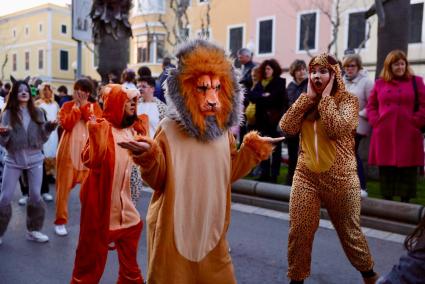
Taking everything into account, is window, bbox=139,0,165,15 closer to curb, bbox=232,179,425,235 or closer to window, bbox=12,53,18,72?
window, bbox=12,53,18,72

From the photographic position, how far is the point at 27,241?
5398mm

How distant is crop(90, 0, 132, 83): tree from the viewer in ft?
32.3

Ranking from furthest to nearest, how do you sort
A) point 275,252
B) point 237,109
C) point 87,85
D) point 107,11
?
point 107,11 → point 87,85 → point 275,252 → point 237,109

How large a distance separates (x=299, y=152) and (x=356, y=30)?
2173 centimetres

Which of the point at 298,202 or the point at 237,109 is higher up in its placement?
the point at 237,109

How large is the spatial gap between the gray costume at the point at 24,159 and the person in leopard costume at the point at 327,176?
2.94 meters

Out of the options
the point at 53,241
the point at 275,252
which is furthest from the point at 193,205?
the point at 53,241

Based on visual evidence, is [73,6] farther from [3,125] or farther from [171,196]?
[171,196]

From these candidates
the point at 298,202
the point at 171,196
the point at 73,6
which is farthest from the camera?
the point at 73,6

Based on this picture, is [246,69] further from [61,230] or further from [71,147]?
[61,230]

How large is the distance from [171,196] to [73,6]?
7.34 metres

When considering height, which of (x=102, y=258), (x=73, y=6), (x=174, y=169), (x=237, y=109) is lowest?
(x=102, y=258)

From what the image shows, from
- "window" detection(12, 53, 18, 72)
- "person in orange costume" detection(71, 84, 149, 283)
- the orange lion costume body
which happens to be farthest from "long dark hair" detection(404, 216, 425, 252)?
"window" detection(12, 53, 18, 72)

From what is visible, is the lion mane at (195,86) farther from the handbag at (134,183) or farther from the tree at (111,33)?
the tree at (111,33)
